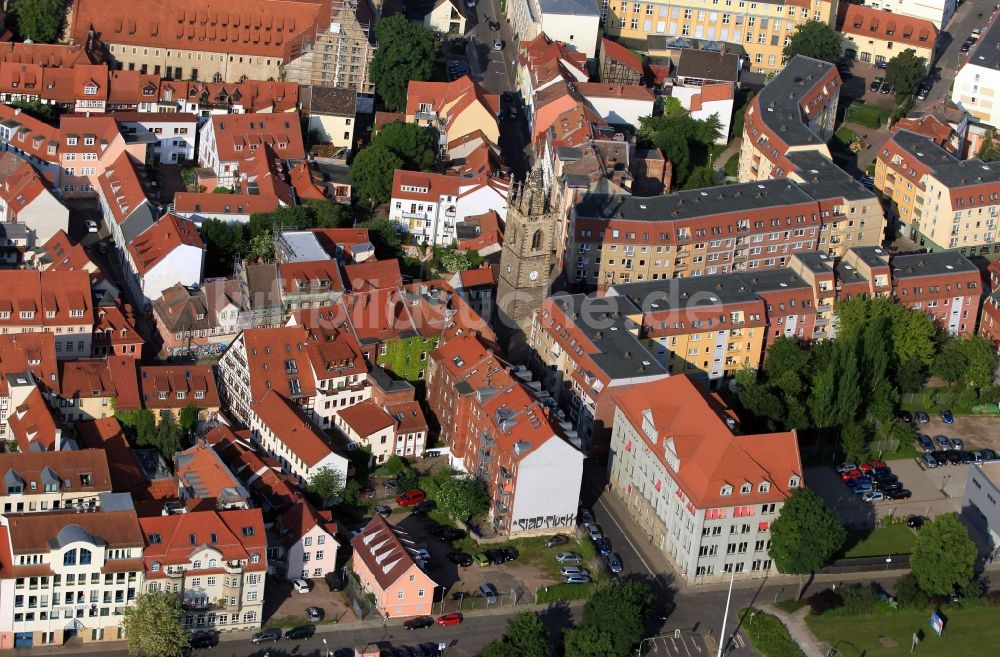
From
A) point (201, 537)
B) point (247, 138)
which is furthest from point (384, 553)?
point (247, 138)

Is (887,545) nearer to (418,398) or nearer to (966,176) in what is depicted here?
(418,398)

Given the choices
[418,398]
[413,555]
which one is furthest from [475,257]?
[413,555]

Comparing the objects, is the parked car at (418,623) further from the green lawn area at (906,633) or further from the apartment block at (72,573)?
the green lawn area at (906,633)

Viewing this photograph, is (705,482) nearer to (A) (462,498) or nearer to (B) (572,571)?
(B) (572,571)

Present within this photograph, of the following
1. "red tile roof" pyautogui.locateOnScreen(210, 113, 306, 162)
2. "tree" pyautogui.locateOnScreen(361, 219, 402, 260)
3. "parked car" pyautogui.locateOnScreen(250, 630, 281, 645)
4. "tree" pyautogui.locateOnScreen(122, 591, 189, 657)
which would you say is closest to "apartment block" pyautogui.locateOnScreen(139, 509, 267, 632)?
"parked car" pyautogui.locateOnScreen(250, 630, 281, 645)

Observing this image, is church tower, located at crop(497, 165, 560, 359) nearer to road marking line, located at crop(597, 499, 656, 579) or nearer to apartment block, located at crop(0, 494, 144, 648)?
road marking line, located at crop(597, 499, 656, 579)
